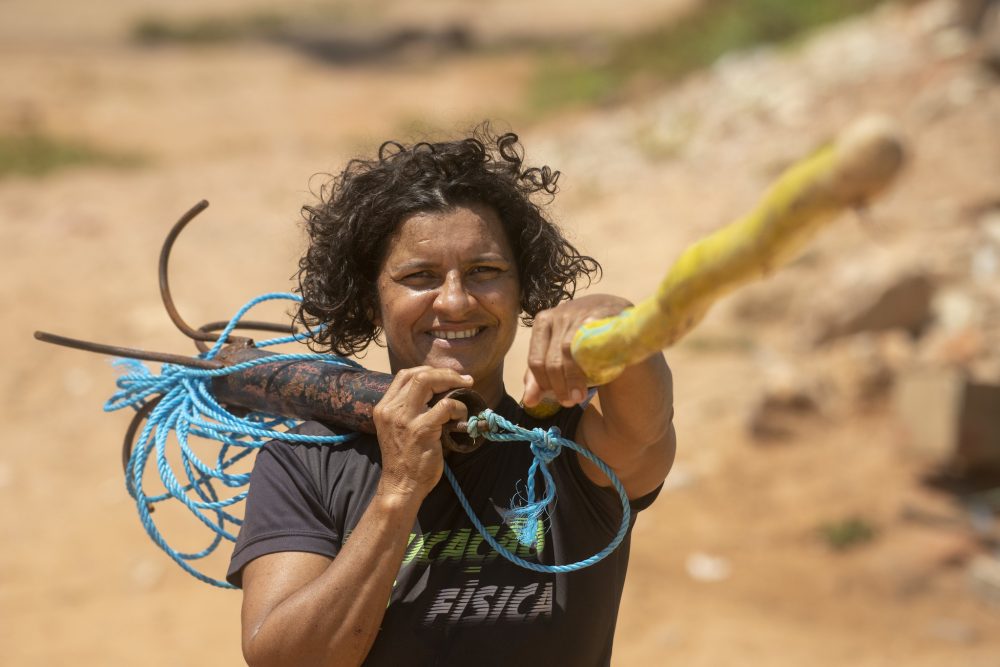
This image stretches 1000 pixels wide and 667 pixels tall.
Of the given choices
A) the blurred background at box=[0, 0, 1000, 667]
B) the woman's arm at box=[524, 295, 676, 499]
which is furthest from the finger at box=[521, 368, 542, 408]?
the blurred background at box=[0, 0, 1000, 667]

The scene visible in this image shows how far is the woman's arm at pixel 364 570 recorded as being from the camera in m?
1.58

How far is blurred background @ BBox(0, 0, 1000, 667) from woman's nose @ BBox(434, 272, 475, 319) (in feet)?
1.65

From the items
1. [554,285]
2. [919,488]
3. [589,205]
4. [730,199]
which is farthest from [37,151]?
[554,285]

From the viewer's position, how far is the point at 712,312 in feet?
25.5

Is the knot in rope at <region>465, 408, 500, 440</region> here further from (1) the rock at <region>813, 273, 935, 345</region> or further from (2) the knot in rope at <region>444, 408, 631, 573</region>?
(1) the rock at <region>813, 273, 935, 345</region>

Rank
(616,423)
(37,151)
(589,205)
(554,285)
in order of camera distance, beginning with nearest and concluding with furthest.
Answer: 1. (616,423)
2. (554,285)
3. (589,205)
4. (37,151)

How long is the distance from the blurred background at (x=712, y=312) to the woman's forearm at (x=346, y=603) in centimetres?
77

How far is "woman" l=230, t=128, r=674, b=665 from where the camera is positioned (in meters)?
1.60

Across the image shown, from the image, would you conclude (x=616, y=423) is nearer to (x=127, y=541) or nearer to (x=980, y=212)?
(x=127, y=541)

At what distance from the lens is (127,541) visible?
5.83m

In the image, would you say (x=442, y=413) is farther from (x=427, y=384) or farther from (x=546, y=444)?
(x=546, y=444)

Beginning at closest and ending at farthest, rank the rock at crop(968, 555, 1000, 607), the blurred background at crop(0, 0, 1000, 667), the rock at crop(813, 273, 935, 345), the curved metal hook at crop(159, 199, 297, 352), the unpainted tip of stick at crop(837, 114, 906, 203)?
the unpainted tip of stick at crop(837, 114, 906, 203) < the curved metal hook at crop(159, 199, 297, 352) < the rock at crop(968, 555, 1000, 607) < the blurred background at crop(0, 0, 1000, 667) < the rock at crop(813, 273, 935, 345)

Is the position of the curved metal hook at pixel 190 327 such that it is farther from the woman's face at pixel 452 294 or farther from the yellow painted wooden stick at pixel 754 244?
the yellow painted wooden stick at pixel 754 244

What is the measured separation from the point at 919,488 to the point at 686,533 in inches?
46.4
